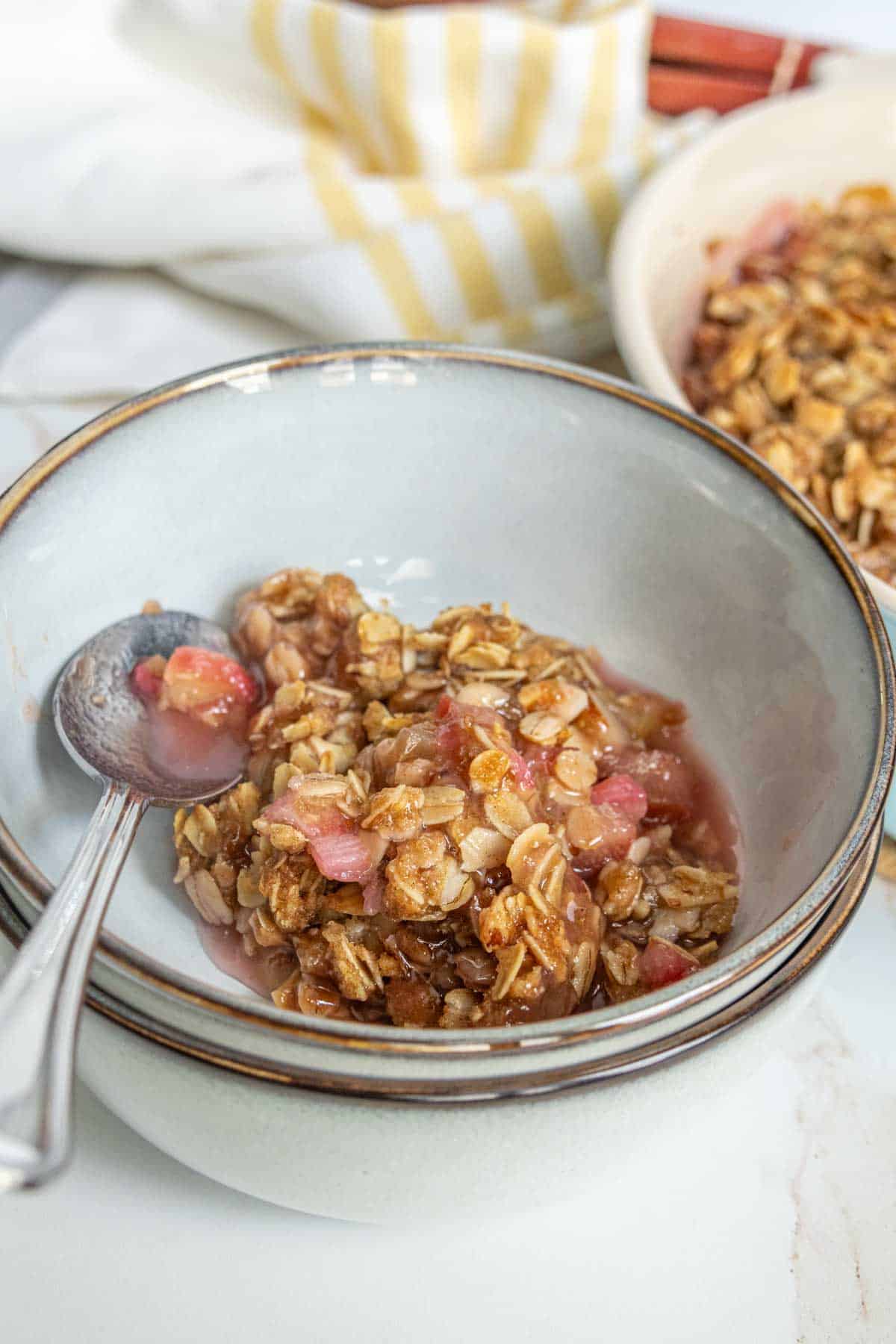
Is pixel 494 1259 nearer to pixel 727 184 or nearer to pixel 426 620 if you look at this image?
pixel 426 620

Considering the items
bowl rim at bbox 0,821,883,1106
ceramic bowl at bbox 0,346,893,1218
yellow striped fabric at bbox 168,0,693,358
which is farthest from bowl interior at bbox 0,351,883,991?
yellow striped fabric at bbox 168,0,693,358

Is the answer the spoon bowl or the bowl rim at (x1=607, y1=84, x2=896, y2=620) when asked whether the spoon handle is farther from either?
the bowl rim at (x1=607, y1=84, x2=896, y2=620)

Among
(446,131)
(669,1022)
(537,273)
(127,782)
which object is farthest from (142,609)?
(446,131)

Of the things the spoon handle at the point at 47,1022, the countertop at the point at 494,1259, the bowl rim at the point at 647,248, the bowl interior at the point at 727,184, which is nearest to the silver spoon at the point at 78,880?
the spoon handle at the point at 47,1022

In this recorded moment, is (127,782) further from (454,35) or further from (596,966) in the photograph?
(454,35)

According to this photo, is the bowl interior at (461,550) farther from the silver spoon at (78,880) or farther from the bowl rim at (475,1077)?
the bowl rim at (475,1077)
